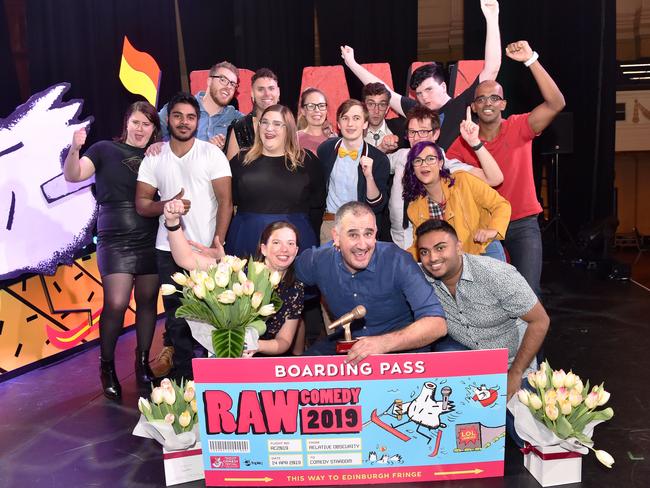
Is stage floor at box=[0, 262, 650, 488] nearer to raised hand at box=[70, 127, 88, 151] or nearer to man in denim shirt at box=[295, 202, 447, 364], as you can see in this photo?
man in denim shirt at box=[295, 202, 447, 364]

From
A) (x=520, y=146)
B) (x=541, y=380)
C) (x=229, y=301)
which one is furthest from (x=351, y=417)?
(x=520, y=146)

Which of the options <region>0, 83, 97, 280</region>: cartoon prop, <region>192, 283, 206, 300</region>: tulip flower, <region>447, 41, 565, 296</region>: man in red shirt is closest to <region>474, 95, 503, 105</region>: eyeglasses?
<region>447, 41, 565, 296</region>: man in red shirt

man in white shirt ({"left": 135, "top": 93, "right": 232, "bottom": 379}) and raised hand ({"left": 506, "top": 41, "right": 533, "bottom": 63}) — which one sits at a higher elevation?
raised hand ({"left": 506, "top": 41, "right": 533, "bottom": 63})

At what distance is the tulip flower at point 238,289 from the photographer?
2.11 metres

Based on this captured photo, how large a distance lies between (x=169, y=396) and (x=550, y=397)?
4.21 feet

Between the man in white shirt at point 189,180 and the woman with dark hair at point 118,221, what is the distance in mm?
163

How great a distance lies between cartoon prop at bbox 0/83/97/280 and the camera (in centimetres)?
385

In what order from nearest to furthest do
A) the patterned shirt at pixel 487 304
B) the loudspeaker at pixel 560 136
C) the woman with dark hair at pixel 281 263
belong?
the patterned shirt at pixel 487 304, the woman with dark hair at pixel 281 263, the loudspeaker at pixel 560 136

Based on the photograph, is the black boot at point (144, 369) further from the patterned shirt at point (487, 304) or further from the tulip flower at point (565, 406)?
the tulip flower at point (565, 406)

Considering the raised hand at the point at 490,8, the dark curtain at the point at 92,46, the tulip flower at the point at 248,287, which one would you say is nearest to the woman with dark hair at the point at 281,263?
the tulip flower at the point at 248,287

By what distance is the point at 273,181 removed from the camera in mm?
3027

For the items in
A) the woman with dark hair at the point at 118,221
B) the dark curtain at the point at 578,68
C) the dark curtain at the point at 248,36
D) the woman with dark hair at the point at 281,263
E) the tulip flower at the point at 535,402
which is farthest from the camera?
the dark curtain at the point at 578,68

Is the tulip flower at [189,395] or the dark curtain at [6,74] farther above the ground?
the dark curtain at [6,74]

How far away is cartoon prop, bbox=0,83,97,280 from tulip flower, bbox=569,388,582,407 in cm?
313
